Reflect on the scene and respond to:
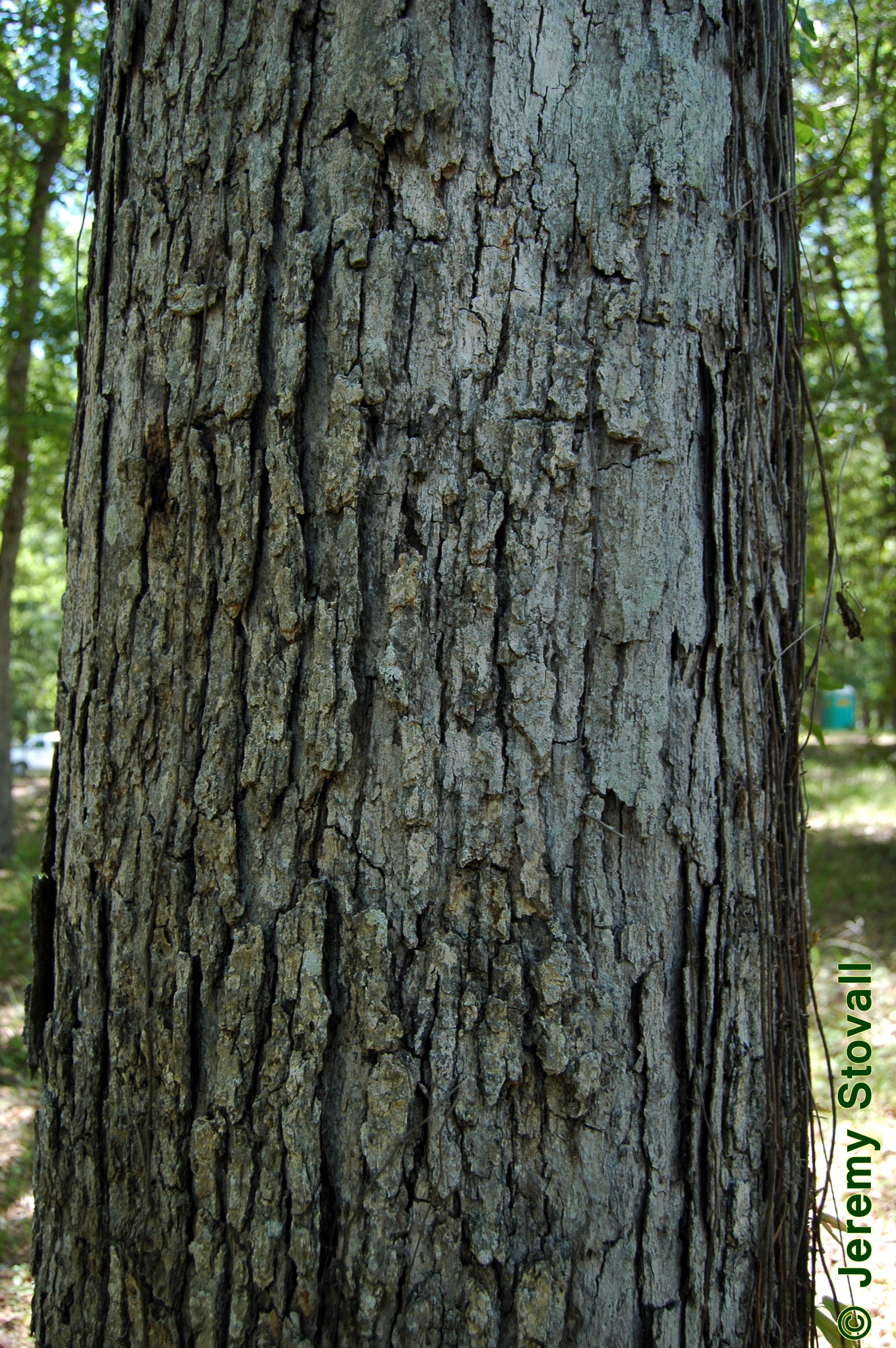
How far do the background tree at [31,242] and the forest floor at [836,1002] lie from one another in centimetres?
396

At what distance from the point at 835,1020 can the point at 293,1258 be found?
5.02 m

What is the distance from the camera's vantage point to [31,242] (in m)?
9.59

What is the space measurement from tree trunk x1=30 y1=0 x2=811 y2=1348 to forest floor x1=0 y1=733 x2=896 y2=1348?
0.47 metres

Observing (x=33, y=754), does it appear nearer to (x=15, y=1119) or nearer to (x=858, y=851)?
(x=858, y=851)

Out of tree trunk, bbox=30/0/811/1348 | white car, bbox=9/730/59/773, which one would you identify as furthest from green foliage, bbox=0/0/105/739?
white car, bbox=9/730/59/773

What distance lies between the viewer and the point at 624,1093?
1250 millimetres

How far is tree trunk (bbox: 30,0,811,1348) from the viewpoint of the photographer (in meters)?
1.22

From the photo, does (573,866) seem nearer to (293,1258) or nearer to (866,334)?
(293,1258)

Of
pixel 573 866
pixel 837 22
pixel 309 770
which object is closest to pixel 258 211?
pixel 309 770

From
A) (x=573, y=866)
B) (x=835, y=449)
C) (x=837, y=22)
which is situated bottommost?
(x=573, y=866)

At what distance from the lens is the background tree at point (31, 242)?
831cm

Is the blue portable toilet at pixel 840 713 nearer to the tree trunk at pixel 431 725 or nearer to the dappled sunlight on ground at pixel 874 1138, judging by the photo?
the dappled sunlight on ground at pixel 874 1138

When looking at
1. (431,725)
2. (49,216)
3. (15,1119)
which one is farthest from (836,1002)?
(49,216)

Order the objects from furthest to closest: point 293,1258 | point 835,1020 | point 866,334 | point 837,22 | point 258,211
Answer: point 866,334
point 837,22
point 835,1020
point 258,211
point 293,1258
